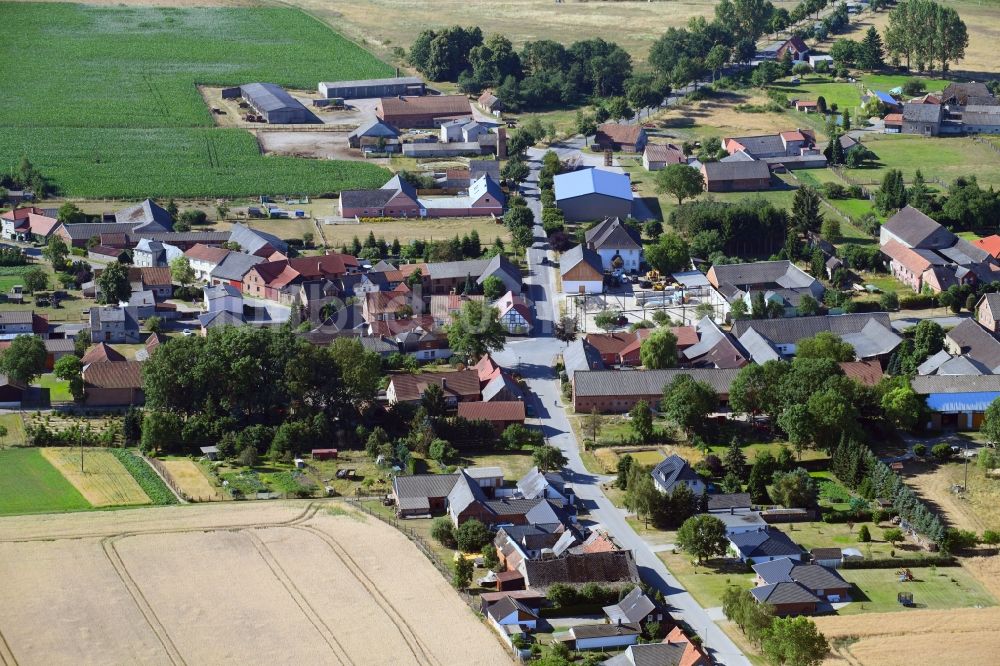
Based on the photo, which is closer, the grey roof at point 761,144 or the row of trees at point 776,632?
the row of trees at point 776,632

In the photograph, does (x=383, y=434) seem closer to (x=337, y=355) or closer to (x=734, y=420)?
(x=337, y=355)

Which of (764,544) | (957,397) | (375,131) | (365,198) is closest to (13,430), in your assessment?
(764,544)

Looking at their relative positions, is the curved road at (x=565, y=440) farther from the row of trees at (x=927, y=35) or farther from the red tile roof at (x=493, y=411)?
the row of trees at (x=927, y=35)

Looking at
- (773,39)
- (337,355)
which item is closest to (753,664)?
(337,355)

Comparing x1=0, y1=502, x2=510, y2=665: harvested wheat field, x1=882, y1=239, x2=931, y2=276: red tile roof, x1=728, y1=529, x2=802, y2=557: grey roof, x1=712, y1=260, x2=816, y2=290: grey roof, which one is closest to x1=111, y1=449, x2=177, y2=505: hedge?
x1=0, y1=502, x2=510, y2=665: harvested wheat field

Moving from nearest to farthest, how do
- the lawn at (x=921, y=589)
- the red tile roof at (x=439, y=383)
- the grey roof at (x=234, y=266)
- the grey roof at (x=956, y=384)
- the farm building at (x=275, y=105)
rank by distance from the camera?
the lawn at (x=921, y=589)
the grey roof at (x=956, y=384)
the red tile roof at (x=439, y=383)
the grey roof at (x=234, y=266)
the farm building at (x=275, y=105)

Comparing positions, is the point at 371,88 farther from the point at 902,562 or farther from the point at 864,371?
the point at 902,562

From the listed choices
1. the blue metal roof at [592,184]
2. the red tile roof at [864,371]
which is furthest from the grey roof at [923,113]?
the red tile roof at [864,371]
